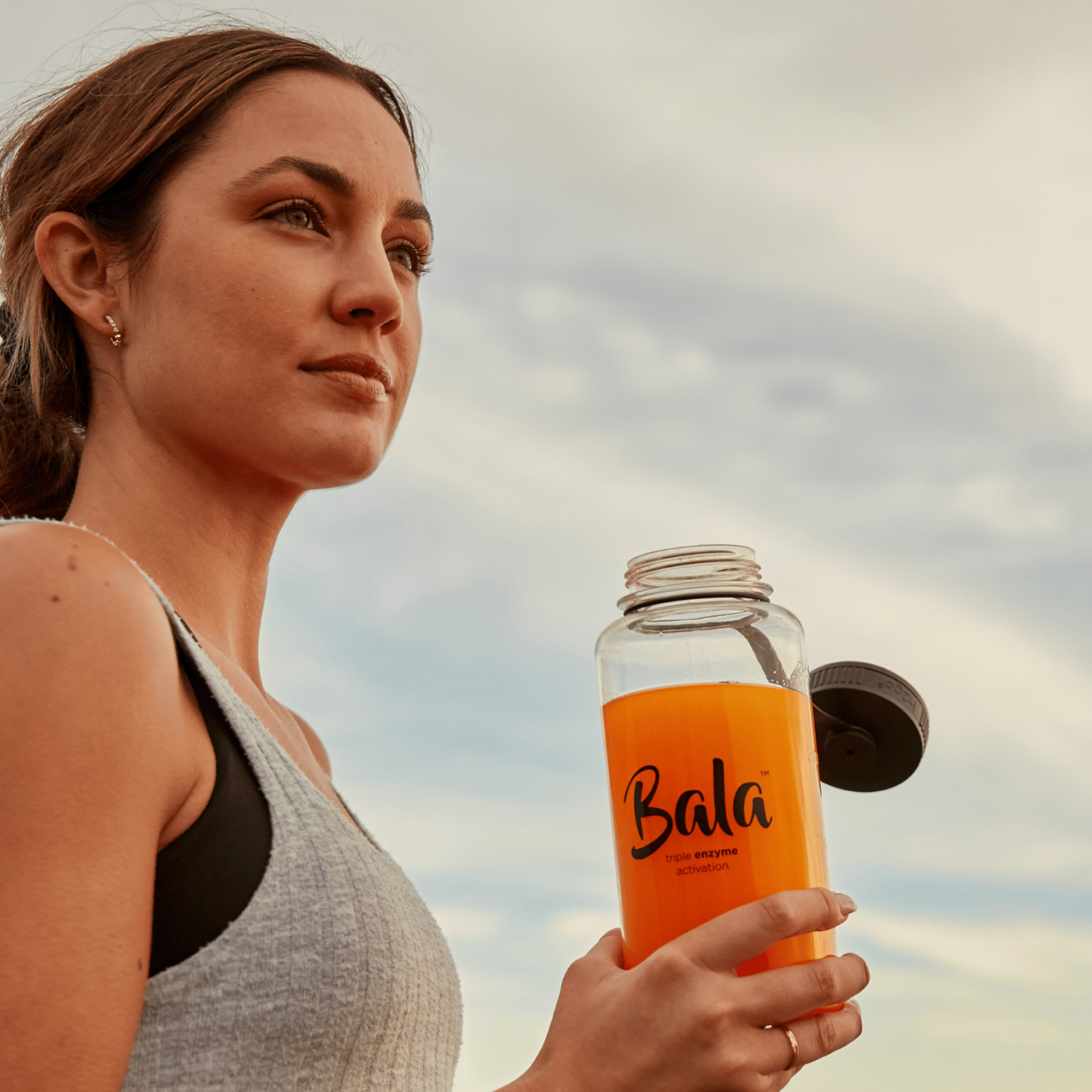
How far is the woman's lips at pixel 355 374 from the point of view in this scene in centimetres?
168

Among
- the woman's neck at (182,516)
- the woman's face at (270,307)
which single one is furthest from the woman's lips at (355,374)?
the woman's neck at (182,516)

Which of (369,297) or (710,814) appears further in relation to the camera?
(369,297)

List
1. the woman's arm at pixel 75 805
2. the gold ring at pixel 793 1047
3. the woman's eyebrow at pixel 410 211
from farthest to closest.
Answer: the woman's eyebrow at pixel 410 211
the gold ring at pixel 793 1047
the woman's arm at pixel 75 805

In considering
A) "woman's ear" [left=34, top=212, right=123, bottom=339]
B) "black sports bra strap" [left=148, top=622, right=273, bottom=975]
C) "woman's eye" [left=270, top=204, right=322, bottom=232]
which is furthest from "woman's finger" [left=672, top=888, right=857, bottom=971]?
"woman's ear" [left=34, top=212, right=123, bottom=339]

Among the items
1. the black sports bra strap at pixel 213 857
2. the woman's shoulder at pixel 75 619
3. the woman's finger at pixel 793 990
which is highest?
the woman's shoulder at pixel 75 619

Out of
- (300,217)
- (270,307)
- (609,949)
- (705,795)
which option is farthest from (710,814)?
(300,217)

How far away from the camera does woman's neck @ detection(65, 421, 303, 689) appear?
1.70 metres

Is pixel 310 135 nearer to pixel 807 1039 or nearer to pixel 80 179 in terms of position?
pixel 80 179

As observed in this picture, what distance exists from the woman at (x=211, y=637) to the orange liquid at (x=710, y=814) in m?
0.05

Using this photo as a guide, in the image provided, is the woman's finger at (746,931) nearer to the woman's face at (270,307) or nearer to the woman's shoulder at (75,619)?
the woman's shoulder at (75,619)

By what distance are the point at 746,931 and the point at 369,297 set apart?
1.03m

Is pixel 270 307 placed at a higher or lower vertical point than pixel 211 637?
higher

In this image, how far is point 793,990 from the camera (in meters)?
1.26

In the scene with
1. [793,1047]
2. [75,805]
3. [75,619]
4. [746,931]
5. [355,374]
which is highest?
[355,374]
